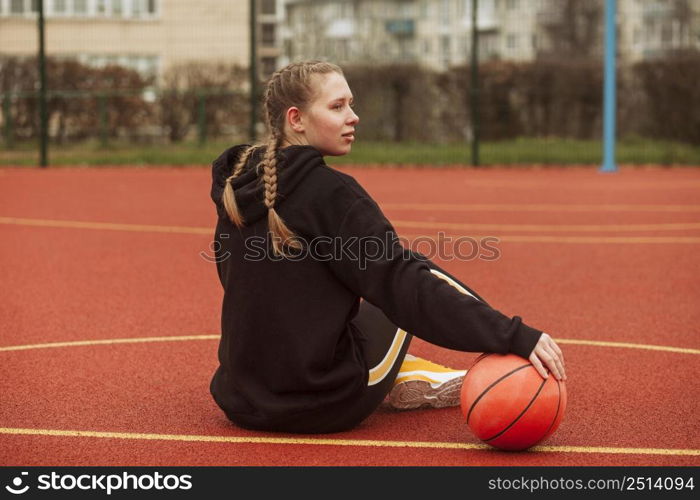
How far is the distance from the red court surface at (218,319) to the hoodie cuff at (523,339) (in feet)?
1.18

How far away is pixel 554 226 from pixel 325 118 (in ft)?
24.5

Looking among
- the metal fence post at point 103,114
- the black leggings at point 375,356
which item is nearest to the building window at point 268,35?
the metal fence post at point 103,114

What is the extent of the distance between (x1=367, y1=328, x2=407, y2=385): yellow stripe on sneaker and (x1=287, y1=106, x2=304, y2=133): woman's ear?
2.73 feet

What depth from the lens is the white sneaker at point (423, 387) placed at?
454 cm

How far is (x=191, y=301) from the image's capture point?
7.26 metres

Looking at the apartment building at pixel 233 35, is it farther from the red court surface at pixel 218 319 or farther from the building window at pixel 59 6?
the red court surface at pixel 218 319

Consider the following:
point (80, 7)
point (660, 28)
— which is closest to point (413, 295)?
point (80, 7)

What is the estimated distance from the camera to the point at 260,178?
4117 millimetres

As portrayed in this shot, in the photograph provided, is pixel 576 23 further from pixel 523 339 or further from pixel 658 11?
pixel 523 339

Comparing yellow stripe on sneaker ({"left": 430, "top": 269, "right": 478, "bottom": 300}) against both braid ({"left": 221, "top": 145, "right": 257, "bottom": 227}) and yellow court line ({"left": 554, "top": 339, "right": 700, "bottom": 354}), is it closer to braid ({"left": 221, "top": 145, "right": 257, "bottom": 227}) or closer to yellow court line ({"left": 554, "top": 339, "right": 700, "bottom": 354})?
braid ({"left": 221, "top": 145, "right": 257, "bottom": 227})

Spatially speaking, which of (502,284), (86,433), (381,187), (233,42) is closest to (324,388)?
(86,433)

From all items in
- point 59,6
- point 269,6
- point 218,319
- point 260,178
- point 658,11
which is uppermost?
point 658,11

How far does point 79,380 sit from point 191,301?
217cm

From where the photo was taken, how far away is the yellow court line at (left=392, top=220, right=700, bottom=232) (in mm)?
11086
